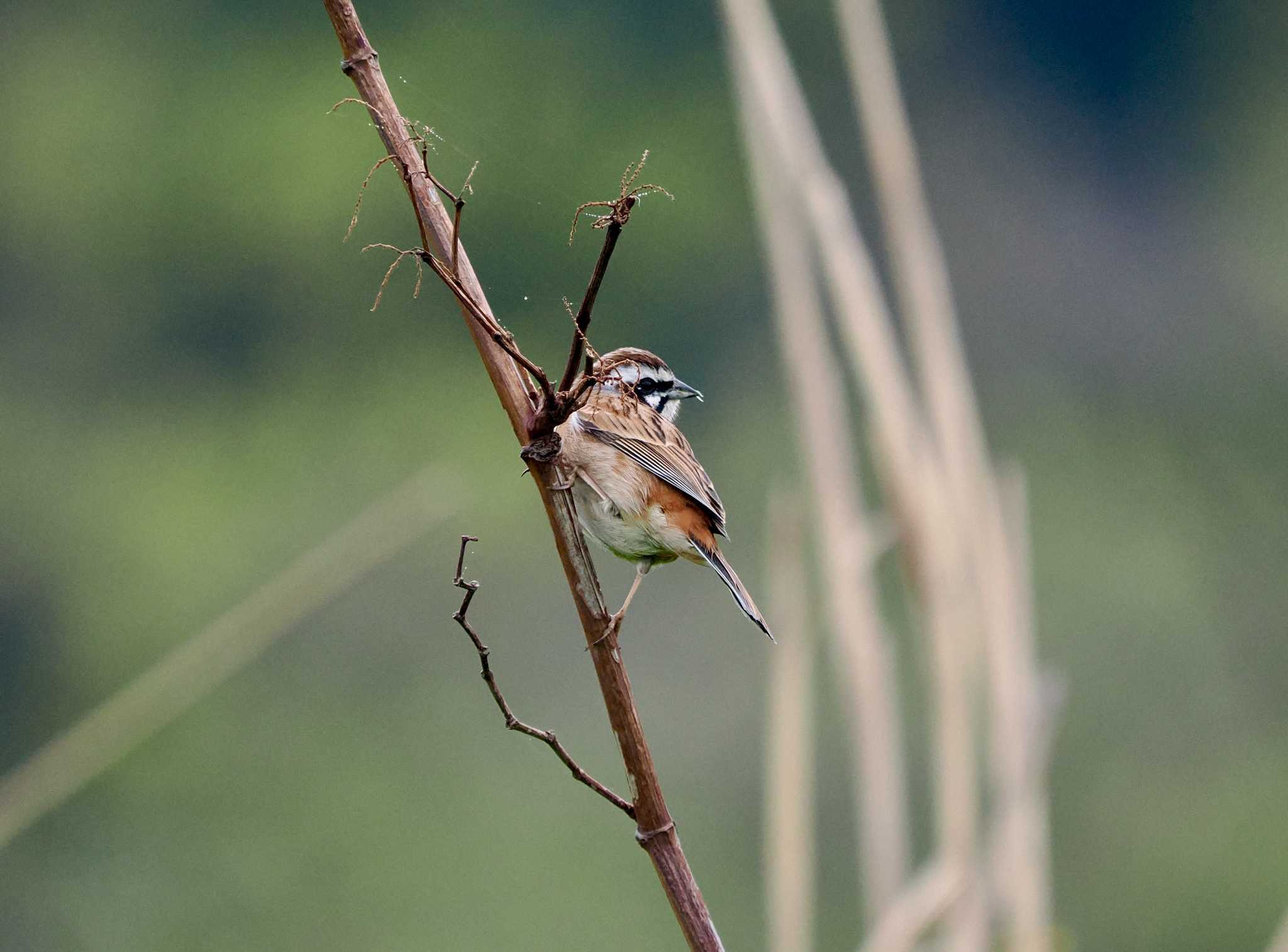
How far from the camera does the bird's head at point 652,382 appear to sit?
280 cm

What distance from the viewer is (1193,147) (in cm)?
1552

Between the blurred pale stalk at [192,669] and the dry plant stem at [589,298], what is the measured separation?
0.74 m

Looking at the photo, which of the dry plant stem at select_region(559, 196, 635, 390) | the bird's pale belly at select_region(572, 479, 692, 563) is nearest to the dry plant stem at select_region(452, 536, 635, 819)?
the dry plant stem at select_region(559, 196, 635, 390)

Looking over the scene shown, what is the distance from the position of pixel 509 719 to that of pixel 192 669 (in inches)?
24.2

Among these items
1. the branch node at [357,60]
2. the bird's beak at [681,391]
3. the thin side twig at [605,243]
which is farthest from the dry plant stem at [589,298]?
the bird's beak at [681,391]

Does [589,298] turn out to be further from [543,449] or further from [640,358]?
[640,358]

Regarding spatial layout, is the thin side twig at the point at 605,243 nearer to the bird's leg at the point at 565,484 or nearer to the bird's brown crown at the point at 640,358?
the bird's leg at the point at 565,484

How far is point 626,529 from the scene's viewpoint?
2.49m

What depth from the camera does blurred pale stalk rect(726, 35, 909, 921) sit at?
2068 mm

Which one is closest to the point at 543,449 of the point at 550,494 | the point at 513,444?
the point at 550,494

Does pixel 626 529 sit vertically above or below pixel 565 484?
above

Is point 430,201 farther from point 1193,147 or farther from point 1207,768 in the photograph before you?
point 1193,147

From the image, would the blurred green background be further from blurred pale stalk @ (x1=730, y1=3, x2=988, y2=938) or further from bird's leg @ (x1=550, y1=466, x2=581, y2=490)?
bird's leg @ (x1=550, y1=466, x2=581, y2=490)

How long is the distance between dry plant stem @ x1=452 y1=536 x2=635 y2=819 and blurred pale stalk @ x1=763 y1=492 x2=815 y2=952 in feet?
2.16
